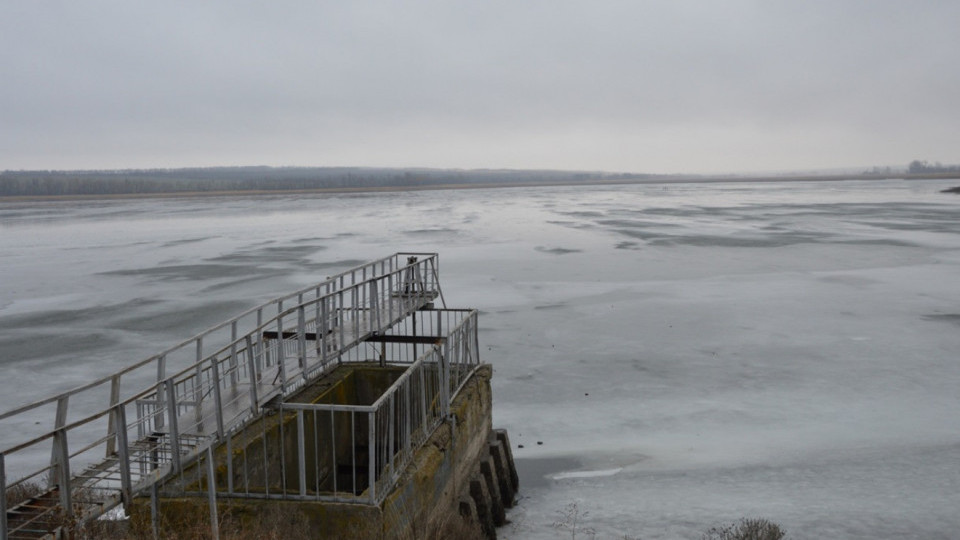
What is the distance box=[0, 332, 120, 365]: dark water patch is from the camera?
1830 cm

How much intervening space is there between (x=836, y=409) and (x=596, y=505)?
5.66m

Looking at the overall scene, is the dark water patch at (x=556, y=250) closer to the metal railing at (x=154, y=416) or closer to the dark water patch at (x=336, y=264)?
the dark water patch at (x=336, y=264)

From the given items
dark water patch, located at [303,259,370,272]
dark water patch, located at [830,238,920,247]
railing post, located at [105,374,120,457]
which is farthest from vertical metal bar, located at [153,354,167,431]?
dark water patch, located at [830,238,920,247]

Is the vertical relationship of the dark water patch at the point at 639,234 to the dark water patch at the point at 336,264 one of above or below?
above

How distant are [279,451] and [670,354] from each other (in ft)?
33.9

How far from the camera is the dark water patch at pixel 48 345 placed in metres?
18.3

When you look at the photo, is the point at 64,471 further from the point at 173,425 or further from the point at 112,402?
the point at 112,402

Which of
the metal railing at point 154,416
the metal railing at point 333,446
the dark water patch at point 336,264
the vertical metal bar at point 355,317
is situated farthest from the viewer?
the dark water patch at point 336,264

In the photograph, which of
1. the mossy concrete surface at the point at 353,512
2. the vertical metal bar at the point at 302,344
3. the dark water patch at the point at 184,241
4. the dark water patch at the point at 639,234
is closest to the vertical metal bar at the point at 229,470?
the mossy concrete surface at the point at 353,512

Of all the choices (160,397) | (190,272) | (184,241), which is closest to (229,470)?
(160,397)

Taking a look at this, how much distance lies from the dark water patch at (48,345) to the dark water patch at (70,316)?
1455mm

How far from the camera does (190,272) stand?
106 feet

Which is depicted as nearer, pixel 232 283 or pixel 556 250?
pixel 232 283

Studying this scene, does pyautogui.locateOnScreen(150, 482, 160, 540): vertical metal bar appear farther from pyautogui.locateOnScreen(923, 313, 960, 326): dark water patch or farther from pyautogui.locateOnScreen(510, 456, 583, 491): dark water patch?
pyautogui.locateOnScreen(923, 313, 960, 326): dark water patch
